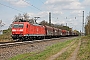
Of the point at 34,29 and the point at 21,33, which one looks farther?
the point at 34,29

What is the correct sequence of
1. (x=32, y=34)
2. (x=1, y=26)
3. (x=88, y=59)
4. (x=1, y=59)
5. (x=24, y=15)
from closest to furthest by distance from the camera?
(x=88, y=59), (x=1, y=59), (x=32, y=34), (x=1, y=26), (x=24, y=15)

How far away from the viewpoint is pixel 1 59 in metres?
16.2

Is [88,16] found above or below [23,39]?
above

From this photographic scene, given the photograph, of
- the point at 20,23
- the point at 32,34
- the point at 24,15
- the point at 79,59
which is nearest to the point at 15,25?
the point at 20,23

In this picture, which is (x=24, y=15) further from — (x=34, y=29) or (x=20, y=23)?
(x=20, y=23)

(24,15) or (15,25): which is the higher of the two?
(24,15)

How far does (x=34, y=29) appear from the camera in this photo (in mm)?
46938

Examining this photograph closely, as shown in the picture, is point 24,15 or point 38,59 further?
point 24,15

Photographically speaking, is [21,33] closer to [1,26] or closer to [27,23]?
[27,23]

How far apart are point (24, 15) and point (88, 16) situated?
2170 centimetres

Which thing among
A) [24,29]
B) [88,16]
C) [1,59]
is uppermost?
[88,16]

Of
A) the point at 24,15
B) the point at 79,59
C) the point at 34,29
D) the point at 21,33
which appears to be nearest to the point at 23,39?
the point at 21,33

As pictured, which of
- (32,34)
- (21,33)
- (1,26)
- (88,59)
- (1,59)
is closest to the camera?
(88,59)

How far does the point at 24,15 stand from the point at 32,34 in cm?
3399
